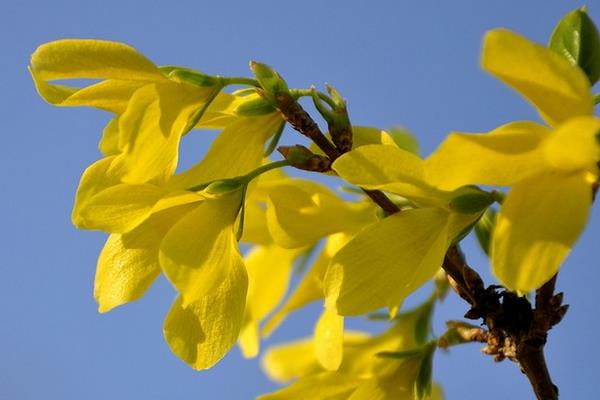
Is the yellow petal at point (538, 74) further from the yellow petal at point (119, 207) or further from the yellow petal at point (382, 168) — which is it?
the yellow petal at point (119, 207)

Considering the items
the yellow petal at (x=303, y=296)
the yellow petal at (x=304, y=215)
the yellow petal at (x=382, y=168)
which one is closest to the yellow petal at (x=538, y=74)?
the yellow petal at (x=382, y=168)

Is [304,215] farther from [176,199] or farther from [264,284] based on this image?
[264,284]

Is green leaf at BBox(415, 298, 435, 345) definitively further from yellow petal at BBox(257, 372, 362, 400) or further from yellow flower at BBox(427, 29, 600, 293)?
yellow flower at BBox(427, 29, 600, 293)

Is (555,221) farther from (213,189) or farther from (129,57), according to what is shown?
(129,57)

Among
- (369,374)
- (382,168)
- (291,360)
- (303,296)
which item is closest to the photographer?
(382,168)

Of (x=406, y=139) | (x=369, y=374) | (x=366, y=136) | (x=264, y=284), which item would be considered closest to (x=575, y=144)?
(x=366, y=136)

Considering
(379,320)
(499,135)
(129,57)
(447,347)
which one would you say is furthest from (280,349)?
(499,135)
